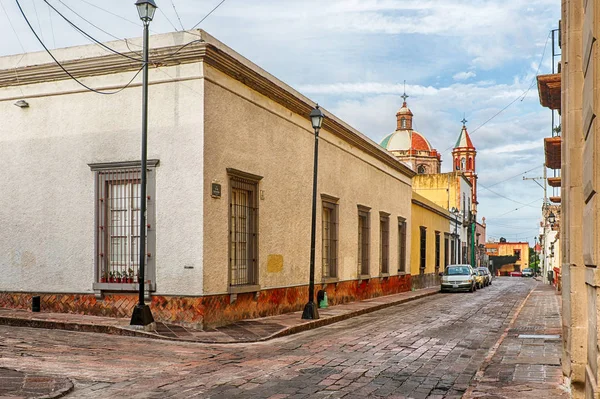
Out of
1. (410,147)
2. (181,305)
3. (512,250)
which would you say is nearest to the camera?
(181,305)

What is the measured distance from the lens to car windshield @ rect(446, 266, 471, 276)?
33625 mm

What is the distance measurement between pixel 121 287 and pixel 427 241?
25605mm

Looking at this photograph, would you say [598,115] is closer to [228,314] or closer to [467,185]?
[228,314]

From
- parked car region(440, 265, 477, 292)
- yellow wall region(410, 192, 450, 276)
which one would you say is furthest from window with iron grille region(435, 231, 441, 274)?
parked car region(440, 265, 477, 292)

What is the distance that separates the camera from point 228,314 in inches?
533

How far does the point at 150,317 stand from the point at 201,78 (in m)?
4.45

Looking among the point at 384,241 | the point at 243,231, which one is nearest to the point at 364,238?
the point at 384,241

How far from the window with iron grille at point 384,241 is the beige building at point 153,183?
33.3 feet

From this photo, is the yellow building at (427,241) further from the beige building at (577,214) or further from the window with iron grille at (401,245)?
the beige building at (577,214)

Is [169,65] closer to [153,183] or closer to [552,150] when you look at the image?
[153,183]

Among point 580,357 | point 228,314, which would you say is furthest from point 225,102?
point 580,357

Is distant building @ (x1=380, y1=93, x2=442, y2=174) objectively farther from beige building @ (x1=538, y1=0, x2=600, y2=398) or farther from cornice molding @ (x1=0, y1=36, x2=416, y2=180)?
beige building @ (x1=538, y1=0, x2=600, y2=398)

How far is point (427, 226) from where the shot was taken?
3634 cm

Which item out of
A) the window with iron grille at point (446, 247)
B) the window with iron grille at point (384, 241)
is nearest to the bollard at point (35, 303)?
the window with iron grille at point (384, 241)
